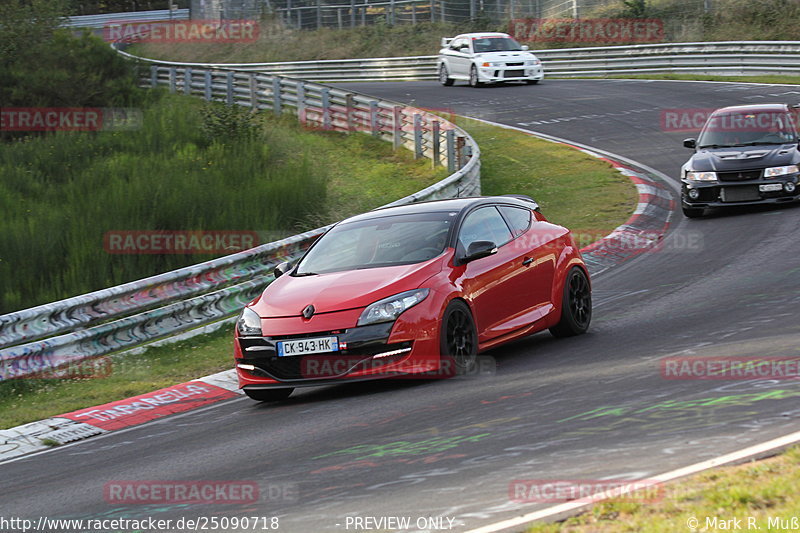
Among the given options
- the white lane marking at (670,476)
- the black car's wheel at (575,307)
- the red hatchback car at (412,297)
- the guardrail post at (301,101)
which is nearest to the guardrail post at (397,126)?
the guardrail post at (301,101)

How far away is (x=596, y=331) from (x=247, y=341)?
3.68 meters

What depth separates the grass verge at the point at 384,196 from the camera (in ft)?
34.7

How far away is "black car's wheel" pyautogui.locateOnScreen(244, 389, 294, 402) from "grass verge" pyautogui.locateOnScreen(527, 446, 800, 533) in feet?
15.4

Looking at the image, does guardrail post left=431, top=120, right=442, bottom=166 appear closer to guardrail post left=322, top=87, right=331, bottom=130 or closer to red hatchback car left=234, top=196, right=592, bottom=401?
guardrail post left=322, top=87, right=331, bottom=130

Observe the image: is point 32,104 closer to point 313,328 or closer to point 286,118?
point 286,118

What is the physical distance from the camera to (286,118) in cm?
3011

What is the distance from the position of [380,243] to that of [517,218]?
62.8 inches

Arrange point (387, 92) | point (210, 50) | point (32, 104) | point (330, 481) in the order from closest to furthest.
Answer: point (330, 481)
point (32, 104)
point (387, 92)
point (210, 50)

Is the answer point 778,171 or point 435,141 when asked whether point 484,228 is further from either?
point 435,141

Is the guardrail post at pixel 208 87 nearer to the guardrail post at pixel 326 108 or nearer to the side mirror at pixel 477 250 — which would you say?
the guardrail post at pixel 326 108

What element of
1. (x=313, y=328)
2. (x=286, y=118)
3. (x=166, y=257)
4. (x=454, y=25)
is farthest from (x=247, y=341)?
(x=454, y=25)

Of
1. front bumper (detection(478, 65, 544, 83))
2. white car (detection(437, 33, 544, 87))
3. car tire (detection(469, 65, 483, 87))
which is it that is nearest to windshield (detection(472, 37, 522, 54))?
white car (detection(437, 33, 544, 87))

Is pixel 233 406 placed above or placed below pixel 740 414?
below

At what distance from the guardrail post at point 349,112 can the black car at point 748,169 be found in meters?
11.1
